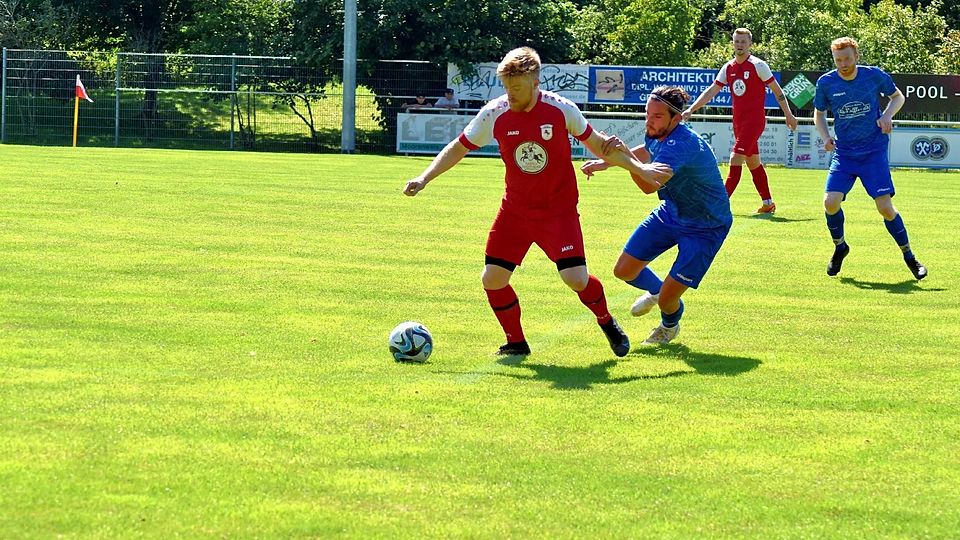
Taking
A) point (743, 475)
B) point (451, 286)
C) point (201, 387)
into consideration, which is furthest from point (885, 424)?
point (451, 286)

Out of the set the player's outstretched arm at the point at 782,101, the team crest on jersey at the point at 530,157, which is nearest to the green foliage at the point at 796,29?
the player's outstretched arm at the point at 782,101

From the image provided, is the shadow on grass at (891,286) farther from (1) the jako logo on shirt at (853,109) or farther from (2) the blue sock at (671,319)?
(2) the blue sock at (671,319)

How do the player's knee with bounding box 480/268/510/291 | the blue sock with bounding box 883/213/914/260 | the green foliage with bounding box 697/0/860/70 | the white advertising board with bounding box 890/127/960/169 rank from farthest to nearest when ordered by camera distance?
the green foliage with bounding box 697/0/860/70 < the white advertising board with bounding box 890/127/960/169 < the blue sock with bounding box 883/213/914/260 < the player's knee with bounding box 480/268/510/291

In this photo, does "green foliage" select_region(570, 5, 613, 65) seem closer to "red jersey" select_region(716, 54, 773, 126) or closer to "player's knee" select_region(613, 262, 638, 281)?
"red jersey" select_region(716, 54, 773, 126)

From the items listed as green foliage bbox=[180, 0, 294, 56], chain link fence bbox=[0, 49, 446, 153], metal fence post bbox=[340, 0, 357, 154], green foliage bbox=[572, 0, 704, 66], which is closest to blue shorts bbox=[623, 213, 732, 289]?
metal fence post bbox=[340, 0, 357, 154]

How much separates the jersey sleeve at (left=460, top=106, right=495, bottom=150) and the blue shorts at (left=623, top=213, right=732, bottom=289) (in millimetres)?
1383

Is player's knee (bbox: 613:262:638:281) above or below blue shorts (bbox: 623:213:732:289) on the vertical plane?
below

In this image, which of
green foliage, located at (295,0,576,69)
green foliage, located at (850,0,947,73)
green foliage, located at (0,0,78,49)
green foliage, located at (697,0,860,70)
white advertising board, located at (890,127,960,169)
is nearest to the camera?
white advertising board, located at (890,127,960,169)

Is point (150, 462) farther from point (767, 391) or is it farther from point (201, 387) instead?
point (767, 391)

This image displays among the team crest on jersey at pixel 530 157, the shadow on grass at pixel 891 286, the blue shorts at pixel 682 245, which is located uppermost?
the team crest on jersey at pixel 530 157

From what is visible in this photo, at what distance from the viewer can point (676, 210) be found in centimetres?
894

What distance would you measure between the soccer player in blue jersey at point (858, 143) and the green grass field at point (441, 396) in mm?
480

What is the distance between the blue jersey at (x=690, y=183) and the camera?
8.53 m

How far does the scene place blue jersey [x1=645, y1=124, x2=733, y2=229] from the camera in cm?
853
